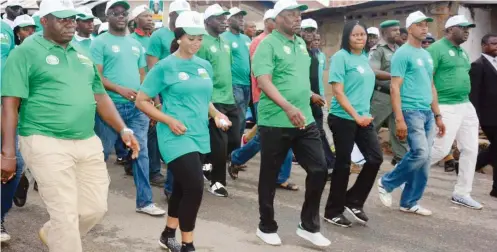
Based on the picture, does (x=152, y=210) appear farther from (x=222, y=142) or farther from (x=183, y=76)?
(x=183, y=76)

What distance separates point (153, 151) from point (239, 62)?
1540 mm

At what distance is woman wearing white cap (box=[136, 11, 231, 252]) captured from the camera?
4680 mm

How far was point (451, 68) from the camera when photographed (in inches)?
277

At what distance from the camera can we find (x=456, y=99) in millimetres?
Answer: 7027

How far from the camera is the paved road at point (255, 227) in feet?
17.3

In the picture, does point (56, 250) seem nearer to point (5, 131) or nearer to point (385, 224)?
point (5, 131)

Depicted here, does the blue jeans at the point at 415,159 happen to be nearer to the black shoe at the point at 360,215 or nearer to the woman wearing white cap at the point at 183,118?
the black shoe at the point at 360,215

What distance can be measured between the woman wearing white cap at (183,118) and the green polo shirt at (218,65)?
71.1 inches

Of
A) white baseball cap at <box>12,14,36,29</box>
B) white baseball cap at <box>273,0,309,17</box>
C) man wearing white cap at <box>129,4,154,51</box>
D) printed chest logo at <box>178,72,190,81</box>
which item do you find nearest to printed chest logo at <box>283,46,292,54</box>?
white baseball cap at <box>273,0,309,17</box>

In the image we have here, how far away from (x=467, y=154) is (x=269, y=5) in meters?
13.4

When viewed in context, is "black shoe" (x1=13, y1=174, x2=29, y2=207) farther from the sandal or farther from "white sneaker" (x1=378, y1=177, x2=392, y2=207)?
"white sneaker" (x1=378, y1=177, x2=392, y2=207)

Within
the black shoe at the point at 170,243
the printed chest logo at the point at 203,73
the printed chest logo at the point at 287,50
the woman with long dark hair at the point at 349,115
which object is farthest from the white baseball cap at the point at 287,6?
the black shoe at the point at 170,243

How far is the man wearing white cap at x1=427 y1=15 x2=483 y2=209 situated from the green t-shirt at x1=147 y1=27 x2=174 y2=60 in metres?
2.90

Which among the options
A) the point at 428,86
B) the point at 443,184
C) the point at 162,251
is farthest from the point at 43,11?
→ the point at 443,184
